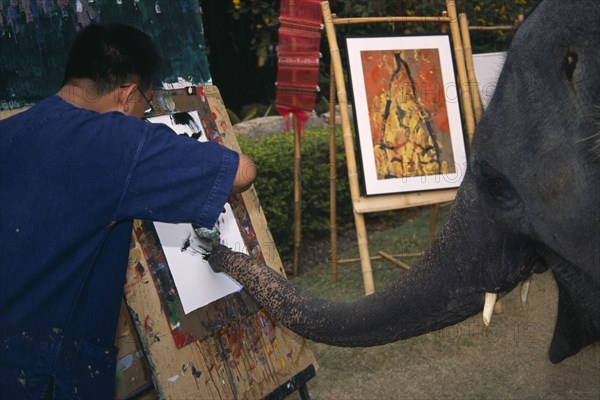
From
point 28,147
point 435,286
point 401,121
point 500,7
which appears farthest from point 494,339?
point 500,7

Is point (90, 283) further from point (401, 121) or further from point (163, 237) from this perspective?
point (401, 121)

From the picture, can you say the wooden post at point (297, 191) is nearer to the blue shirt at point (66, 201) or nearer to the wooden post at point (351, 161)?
the wooden post at point (351, 161)

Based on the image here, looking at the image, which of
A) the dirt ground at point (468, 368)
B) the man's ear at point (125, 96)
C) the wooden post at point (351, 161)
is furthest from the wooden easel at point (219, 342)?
the wooden post at point (351, 161)

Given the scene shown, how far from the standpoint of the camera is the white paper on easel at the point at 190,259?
2.75m

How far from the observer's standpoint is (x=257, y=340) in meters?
2.95

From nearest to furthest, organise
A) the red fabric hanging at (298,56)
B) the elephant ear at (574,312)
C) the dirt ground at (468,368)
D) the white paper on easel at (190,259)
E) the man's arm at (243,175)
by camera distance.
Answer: the elephant ear at (574,312) < the man's arm at (243,175) < the white paper on easel at (190,259) < the dirt ground at (468,368) < the red fabric hanging at (298,56)

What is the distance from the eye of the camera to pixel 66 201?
202cm

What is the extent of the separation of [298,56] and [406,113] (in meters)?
0.99

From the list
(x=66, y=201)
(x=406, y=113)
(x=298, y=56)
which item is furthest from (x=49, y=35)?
(x=298, y=56)

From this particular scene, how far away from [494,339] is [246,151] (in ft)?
9.02

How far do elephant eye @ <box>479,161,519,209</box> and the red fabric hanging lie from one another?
10.8ft

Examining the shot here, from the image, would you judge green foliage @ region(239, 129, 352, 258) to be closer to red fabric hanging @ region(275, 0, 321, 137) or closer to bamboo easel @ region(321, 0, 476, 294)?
red fabric hanging @ region(275, 0, 321, 137)

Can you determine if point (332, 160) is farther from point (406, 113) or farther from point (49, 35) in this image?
point (49, 35)

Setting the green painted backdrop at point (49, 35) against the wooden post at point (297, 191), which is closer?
the green painted backdrop at point (49, 35)
